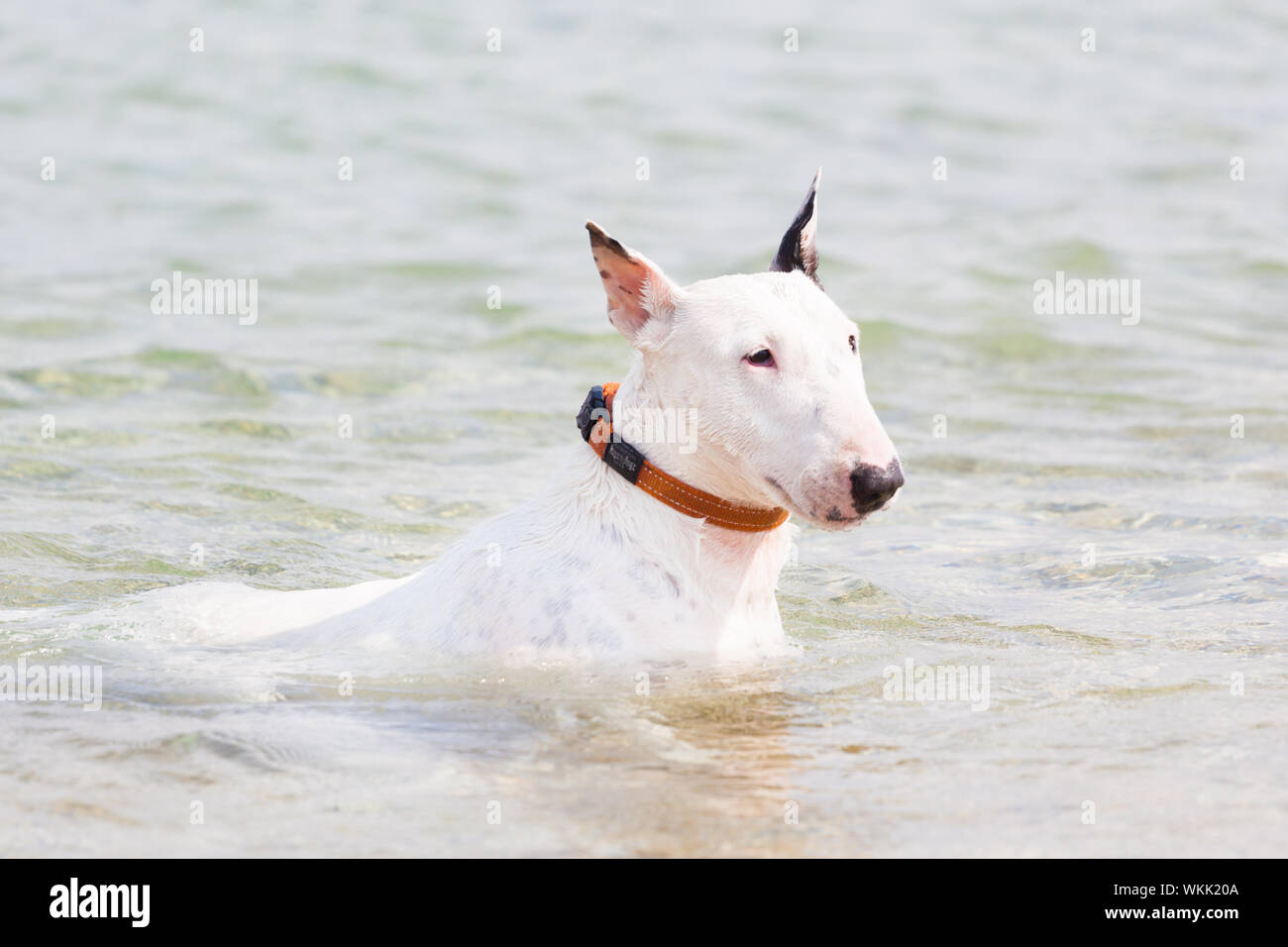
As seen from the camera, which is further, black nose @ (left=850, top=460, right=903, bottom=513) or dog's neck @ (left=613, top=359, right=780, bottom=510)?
dog's neck @ (left=613, top=359, right=780, bottom=510)

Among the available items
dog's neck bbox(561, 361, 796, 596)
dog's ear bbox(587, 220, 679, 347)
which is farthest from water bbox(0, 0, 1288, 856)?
dog's ear bbox(587, 220, 679, 347)

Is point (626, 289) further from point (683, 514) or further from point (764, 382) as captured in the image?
point (683, 514)

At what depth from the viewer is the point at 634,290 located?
5504 millimetres

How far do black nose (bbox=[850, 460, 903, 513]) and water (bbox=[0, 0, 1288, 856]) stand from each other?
0.86 meters

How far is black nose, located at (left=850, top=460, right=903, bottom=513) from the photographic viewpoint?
476 centimetres

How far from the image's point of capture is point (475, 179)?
1891cm

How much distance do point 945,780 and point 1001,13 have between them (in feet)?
77.1

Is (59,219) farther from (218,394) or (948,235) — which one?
(948,235)

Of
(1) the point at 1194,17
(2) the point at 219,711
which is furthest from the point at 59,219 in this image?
(1) the point at 1194,17

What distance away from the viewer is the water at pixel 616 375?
471 centimetres

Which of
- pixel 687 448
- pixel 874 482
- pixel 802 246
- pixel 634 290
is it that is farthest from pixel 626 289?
pixel 874 482

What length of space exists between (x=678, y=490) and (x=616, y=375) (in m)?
7.16

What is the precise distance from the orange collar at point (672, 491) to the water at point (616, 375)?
0.55 metres

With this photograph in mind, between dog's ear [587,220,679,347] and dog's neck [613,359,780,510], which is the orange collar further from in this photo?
dog's ear [587,220,679,347]
